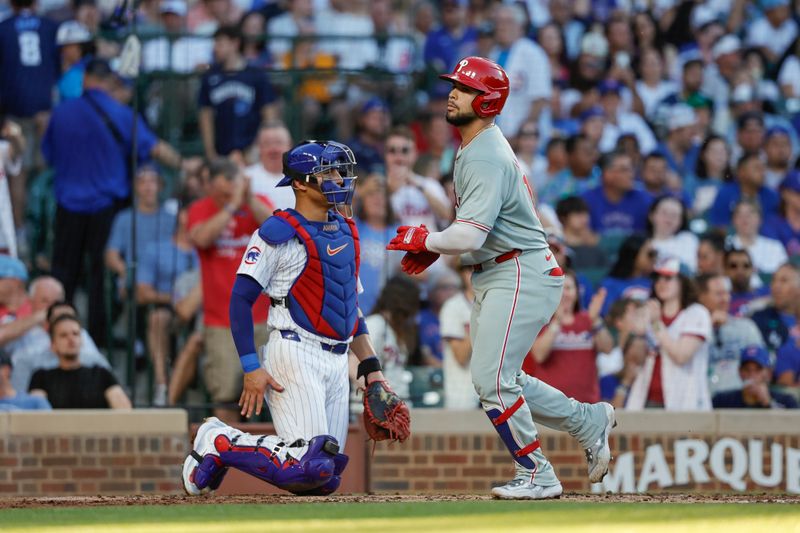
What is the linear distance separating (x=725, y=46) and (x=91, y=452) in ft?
24.8

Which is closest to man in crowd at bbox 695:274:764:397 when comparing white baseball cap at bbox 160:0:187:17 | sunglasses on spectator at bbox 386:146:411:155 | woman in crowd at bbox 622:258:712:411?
woman in crowd at bbox 622:258:712:411

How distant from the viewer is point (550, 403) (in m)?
6.73

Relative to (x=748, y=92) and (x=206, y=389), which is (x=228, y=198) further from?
A: (x=748, y=92)

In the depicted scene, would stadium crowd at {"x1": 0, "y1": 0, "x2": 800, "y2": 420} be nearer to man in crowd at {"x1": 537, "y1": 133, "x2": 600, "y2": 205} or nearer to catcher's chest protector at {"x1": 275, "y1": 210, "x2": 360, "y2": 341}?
man in crowd at {"x1": 537, "y1": 133, "x2": 600, "y2": 205}

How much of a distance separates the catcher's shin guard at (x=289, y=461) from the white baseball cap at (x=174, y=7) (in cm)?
599

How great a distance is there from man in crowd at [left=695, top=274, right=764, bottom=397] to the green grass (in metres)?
3.44

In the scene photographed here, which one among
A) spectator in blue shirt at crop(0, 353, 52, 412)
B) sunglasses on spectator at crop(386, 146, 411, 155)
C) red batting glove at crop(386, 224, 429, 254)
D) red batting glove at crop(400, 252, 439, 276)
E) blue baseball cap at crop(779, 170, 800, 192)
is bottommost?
spectator in blue shirt at crop(0, 353, 52, 412)

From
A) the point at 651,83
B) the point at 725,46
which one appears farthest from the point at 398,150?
the point at 725,46

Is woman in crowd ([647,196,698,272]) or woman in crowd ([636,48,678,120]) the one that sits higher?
woman in crowd ([636,48,678,120])

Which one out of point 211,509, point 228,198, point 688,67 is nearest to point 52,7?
point 228,198

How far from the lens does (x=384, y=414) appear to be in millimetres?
6996

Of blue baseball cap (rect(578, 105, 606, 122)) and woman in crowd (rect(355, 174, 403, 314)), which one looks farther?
blue baseball cap (rect(578, 105, 606, 122))

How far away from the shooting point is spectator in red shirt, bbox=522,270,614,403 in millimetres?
9266

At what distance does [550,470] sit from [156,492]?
315cm
